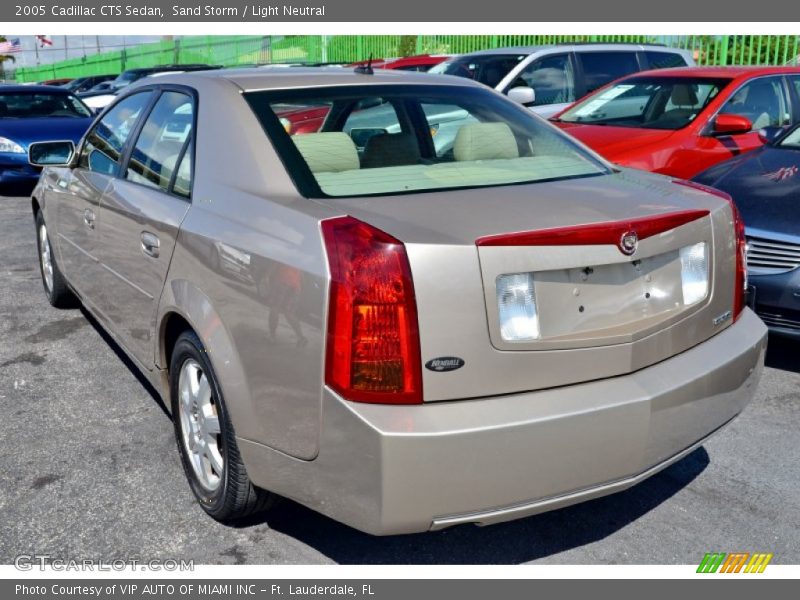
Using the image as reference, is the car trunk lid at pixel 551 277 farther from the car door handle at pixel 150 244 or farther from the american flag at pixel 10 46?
the american flag at pixel 10 46

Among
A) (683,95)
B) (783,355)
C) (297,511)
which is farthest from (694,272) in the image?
(683,95)

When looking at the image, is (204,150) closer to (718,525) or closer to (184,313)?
(184,313)

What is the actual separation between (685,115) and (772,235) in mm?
2986

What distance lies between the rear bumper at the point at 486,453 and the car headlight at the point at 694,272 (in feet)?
0.88

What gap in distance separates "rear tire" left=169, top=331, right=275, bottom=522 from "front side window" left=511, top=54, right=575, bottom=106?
7.54 meters

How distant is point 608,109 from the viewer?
8.23 meters

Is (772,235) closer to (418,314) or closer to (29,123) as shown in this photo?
(418,314)

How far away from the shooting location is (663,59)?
1105 centimetres

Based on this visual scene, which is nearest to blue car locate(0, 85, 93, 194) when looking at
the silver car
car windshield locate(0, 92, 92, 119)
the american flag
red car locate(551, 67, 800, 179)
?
car windshield locate(0, 92, 92, 119)

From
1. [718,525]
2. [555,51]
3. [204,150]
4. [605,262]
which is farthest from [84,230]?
[555,51]

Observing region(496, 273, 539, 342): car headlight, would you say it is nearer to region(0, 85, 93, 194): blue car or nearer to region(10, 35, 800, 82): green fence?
region(10, 35, 800, 82): green fence

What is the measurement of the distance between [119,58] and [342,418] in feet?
149

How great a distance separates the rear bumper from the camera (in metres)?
2.46

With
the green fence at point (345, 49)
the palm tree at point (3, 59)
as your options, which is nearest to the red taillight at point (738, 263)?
the green fence at point (345, 49)
